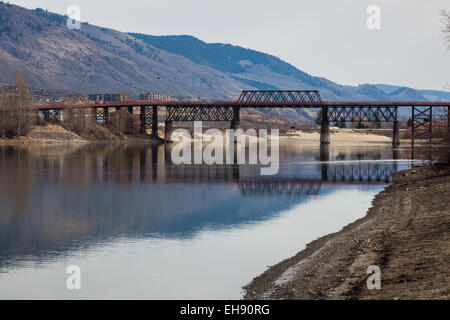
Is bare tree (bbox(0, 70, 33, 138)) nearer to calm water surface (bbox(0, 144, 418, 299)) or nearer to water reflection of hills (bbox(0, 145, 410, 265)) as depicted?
water reflection of hills (bbox(0, 145, 410, 265))

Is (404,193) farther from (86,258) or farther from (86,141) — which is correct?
(86,141)

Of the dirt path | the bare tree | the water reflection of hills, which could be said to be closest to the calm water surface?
the water reflection of hills

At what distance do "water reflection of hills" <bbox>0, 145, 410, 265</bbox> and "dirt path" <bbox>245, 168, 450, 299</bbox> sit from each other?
10425 mm

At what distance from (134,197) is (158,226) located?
51.0 feet

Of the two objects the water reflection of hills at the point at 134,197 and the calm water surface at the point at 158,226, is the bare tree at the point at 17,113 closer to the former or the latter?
the water reflection of hills at the point at 134,197

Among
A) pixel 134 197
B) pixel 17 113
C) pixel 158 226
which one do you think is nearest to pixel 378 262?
pixel 158 226

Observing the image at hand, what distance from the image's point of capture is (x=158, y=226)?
4225 centimetres

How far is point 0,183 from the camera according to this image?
217 ft

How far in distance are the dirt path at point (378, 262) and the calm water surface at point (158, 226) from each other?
155 cm

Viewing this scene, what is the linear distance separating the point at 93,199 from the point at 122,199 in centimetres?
250

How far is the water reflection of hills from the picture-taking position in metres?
39.5

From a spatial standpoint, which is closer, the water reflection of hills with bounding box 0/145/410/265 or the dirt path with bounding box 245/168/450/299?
the dirt path with bounding box 245/168/450/299

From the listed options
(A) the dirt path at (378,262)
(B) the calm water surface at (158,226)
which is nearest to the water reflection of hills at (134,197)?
(B) the calm water surface at (158,226)
